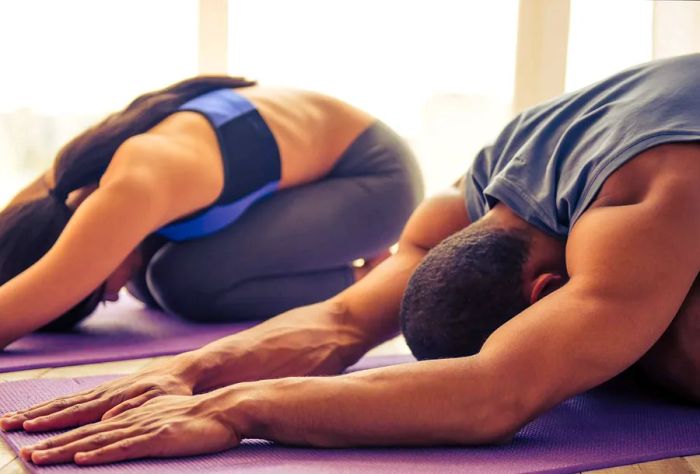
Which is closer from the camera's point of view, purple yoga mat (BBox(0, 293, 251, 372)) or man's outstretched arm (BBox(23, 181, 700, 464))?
man's outstretched arm (BBox(23, 181, 700, 464))

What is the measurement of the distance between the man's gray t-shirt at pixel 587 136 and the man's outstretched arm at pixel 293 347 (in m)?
0.23

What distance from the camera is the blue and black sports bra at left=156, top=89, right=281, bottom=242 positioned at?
217 cm

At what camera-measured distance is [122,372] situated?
1788mm

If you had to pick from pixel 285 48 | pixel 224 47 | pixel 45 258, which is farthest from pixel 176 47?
pixel 45 258

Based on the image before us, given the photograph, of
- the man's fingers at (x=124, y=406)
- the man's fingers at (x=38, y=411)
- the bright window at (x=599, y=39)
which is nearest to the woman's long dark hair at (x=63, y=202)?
the man's fingers at (x=38, y=411)

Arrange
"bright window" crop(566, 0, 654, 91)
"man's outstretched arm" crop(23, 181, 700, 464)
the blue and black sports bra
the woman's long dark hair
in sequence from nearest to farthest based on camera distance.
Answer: "man's outstretched arm" crop(23, 181, 700, 464) → the woman's long dark hair → the blue and black sports bra → "bright window" crop(566, 0, 654, 91)

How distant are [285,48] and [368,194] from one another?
1.36 metres

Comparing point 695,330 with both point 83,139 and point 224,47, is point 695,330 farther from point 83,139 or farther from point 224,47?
point 224,47

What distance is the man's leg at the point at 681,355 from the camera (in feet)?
4.31

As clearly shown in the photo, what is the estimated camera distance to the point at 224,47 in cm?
345

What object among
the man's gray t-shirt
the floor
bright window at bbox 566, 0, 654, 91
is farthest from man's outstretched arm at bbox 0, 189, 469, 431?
bright window at bbox 566, 0, 654, 91

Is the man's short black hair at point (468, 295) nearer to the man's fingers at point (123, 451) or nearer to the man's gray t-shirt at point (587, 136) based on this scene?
the man's gray t-shirt at point (587, 136)

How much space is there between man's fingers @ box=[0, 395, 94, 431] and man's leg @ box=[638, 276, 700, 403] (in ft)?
2.67

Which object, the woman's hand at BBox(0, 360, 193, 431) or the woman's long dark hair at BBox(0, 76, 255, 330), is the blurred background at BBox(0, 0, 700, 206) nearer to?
the woman's long dark hair at BBox(0, 76, 255, 330)
